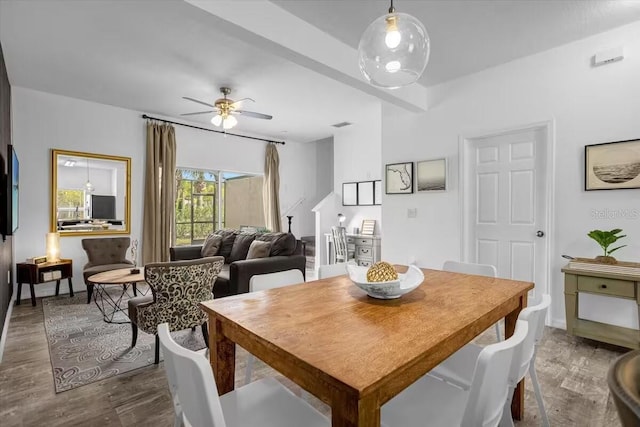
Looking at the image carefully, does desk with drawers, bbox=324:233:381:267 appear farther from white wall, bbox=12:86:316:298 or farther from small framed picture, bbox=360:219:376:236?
white wall, bbox=12:86:316:298

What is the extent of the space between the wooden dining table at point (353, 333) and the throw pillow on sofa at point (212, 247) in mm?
2986

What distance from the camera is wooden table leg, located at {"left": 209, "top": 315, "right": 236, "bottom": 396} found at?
135 centimetres

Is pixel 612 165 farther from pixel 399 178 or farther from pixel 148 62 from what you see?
pixel 148 62

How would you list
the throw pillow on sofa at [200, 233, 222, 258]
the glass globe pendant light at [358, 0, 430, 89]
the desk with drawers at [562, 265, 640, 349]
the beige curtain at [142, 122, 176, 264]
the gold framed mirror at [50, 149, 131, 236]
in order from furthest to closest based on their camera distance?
the beige curtain at [142, 122, 176, 264] → the gold framed mirror at [50, 149, 131, 236] → the throw pillow on sofa at [200, 233, 222, 258] → the desk with drawers at [562, 265, 640, 349] → the glass globe pendant light at [358, 0, 430, 89]

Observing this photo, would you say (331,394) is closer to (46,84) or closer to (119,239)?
(119,239)

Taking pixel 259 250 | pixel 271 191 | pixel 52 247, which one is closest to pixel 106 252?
pixel 52 247

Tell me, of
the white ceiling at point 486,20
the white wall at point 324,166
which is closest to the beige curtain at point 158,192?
the white wall at point 324,166

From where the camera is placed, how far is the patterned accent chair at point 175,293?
2.25m

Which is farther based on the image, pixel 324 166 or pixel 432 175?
pixel 324 166

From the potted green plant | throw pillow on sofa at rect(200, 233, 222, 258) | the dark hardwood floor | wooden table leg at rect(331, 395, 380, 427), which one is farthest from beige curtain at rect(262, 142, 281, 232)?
wooden table leg at rect(331, 395, 380, 427)

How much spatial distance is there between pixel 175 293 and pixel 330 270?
3.70ft

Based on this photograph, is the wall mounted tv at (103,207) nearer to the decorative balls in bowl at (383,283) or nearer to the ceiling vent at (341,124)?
the ceiling vent at (341,124)

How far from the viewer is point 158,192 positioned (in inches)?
207

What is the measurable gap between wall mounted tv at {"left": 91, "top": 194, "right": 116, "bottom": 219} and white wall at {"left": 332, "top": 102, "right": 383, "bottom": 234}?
4.03 m
